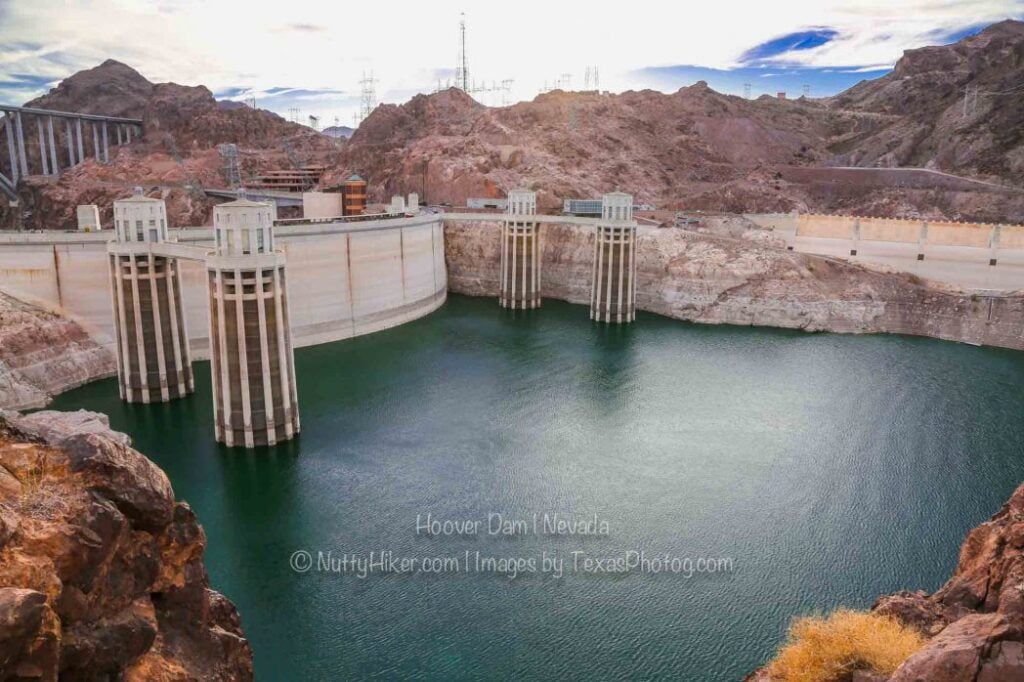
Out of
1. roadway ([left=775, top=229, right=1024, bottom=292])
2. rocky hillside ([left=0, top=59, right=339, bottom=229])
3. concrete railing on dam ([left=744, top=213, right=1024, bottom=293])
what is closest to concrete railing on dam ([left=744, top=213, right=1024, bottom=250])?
concrete railing on dam ([left=744, top=213, right=1024, bottom=293])

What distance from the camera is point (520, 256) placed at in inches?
2625

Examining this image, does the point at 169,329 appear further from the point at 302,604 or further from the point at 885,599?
the point at 885,599

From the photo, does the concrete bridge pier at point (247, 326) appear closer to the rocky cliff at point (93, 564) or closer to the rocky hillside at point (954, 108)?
the rocky cliff at point (93, 564)

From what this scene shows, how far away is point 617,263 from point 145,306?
35634mm

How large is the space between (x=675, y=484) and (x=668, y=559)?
6.21 m

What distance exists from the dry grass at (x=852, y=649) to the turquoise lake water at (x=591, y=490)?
8306mm

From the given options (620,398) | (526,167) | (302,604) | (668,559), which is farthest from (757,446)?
(526,167)

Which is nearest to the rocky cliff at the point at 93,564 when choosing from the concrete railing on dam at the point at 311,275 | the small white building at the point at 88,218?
the concrete railing on dam at the point at 311,275

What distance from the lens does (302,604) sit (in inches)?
901

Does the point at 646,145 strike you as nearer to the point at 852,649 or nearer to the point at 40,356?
the point at 40,356

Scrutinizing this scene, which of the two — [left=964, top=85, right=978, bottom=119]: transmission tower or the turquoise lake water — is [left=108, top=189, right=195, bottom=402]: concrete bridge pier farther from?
[left=964, top=85, right=978, bottom=119]: transmission tower

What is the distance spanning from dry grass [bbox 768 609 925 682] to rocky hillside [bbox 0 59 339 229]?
267 ft

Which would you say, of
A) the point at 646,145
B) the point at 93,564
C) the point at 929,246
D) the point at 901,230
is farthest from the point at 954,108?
the point at 93,564

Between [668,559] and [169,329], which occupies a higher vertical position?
[169,329]
